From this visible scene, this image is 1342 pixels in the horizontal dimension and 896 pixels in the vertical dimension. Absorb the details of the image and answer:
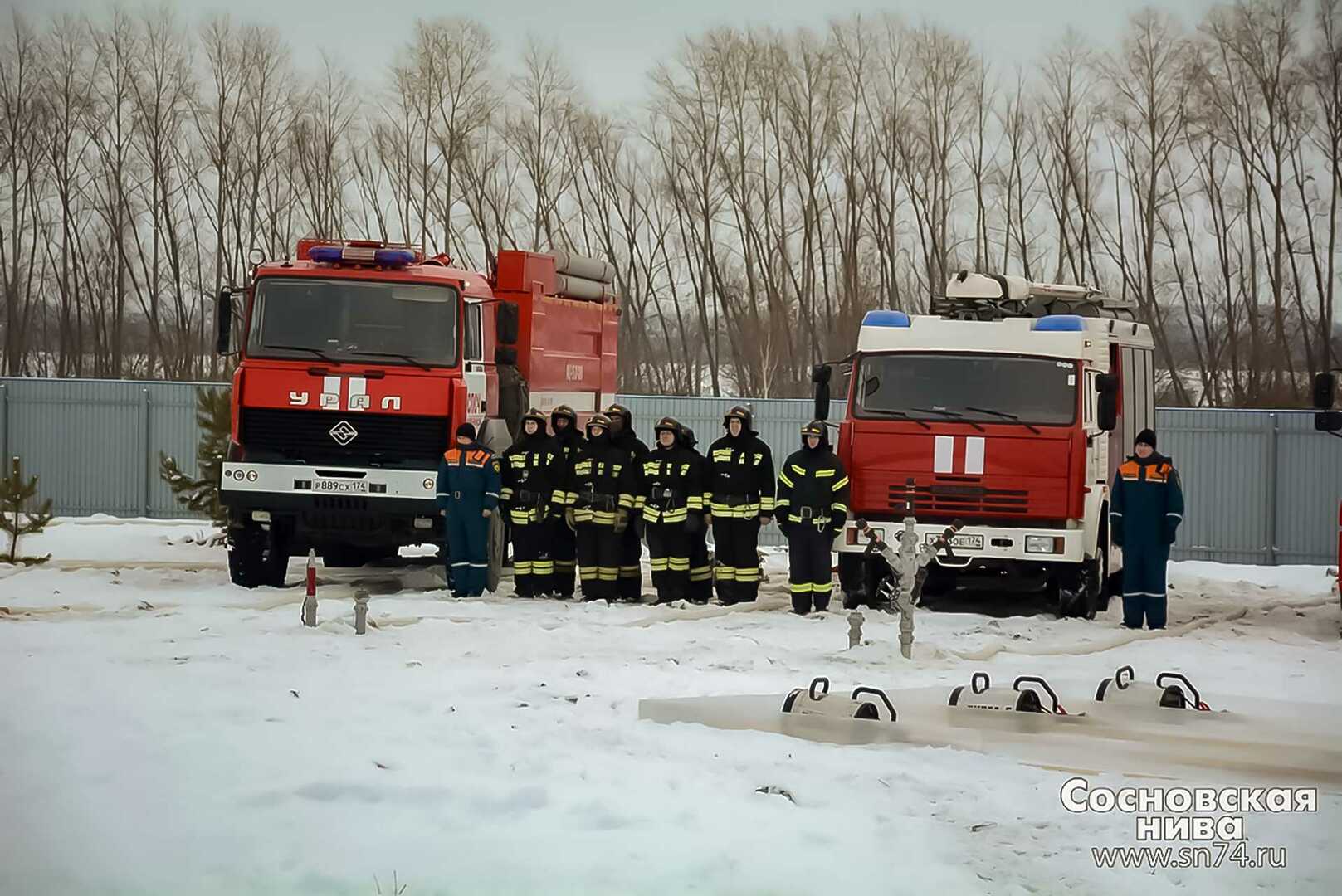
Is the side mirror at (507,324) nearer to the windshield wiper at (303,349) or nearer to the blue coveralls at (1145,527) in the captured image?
the windshield wiper at (303,349)

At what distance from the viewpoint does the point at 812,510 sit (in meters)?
11.6

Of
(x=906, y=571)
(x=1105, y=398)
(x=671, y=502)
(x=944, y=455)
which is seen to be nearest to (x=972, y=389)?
(x=944, y=455)

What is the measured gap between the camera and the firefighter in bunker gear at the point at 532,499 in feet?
40.0

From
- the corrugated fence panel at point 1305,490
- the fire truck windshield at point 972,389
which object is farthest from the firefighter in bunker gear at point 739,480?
the corrugated fence panel at point 1305,490

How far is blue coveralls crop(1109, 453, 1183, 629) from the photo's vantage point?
11.3 m

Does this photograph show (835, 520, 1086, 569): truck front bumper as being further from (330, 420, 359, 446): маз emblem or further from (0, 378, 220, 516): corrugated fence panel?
(0, 378, 220, 516): corrugated fence panel

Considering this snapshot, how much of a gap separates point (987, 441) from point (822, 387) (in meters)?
1.43

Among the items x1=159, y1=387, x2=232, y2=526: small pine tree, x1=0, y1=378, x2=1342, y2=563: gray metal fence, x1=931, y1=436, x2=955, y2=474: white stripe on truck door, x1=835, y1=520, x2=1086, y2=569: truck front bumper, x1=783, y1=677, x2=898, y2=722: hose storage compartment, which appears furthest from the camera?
x1=0, y1=378, x2=1342, y2=563: gray metal fence

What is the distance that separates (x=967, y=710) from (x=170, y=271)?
7442mm

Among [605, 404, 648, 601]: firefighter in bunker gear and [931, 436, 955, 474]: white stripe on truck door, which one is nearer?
[931, 436, 955, 474]: white stripe on truck door

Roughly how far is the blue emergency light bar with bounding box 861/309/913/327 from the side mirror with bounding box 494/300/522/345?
2725mm

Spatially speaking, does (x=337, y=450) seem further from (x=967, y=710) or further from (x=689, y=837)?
(x=689, y=837)

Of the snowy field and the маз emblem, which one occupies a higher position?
the маз emblem

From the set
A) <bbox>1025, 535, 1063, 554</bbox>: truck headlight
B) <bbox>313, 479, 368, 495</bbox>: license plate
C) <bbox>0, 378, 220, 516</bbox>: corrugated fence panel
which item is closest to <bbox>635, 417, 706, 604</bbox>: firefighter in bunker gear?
<bbox>313, 479, 368, 495</bbox>: license plate
